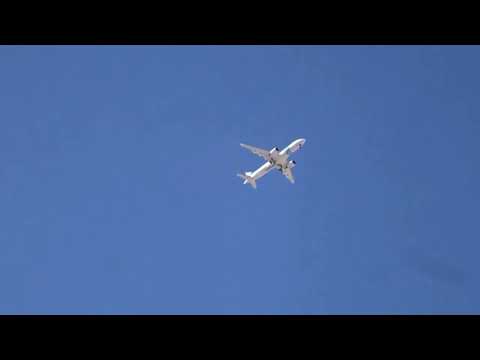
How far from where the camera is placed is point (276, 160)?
94812 mm

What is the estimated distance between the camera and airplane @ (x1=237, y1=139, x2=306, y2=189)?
307ft

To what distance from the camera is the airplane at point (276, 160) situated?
3681 inches

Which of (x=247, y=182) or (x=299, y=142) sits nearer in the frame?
(x=299, y=142)

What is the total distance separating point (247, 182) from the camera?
3969 inches
